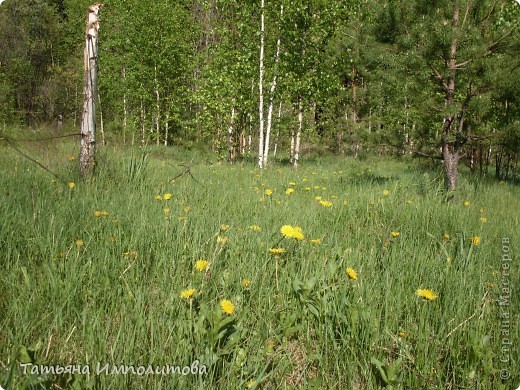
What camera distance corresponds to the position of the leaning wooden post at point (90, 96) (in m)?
4.46

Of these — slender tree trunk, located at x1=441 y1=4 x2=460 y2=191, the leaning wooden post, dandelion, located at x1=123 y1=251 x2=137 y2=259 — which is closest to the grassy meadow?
dandelion, located at x1=123 y1=251 x2=137 y2=259

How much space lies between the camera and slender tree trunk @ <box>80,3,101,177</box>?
4.46 m

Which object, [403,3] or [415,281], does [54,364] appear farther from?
[403,3]

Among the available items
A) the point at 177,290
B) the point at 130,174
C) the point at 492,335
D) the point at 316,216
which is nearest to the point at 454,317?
the point at 492,335

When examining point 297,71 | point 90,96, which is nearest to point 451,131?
point 90,96

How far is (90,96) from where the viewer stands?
4.51m

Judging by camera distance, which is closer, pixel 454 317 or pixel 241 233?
pixel 454 317

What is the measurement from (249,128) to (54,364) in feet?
48.6

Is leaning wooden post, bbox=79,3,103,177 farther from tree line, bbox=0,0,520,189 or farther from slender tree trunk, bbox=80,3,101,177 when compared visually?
tree line, bbox=0,0,520,189

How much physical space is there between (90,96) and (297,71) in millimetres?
8734

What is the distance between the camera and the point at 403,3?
5.95 metres

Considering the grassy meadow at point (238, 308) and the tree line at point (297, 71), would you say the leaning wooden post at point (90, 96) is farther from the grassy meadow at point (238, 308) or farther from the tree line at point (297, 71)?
the grassy meadow at point (238, 308)

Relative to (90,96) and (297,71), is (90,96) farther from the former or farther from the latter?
(297,71)

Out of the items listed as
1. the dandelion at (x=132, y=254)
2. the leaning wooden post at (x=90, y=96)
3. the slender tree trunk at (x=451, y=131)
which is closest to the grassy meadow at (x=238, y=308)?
the dandelion at (x=132, y=254)
